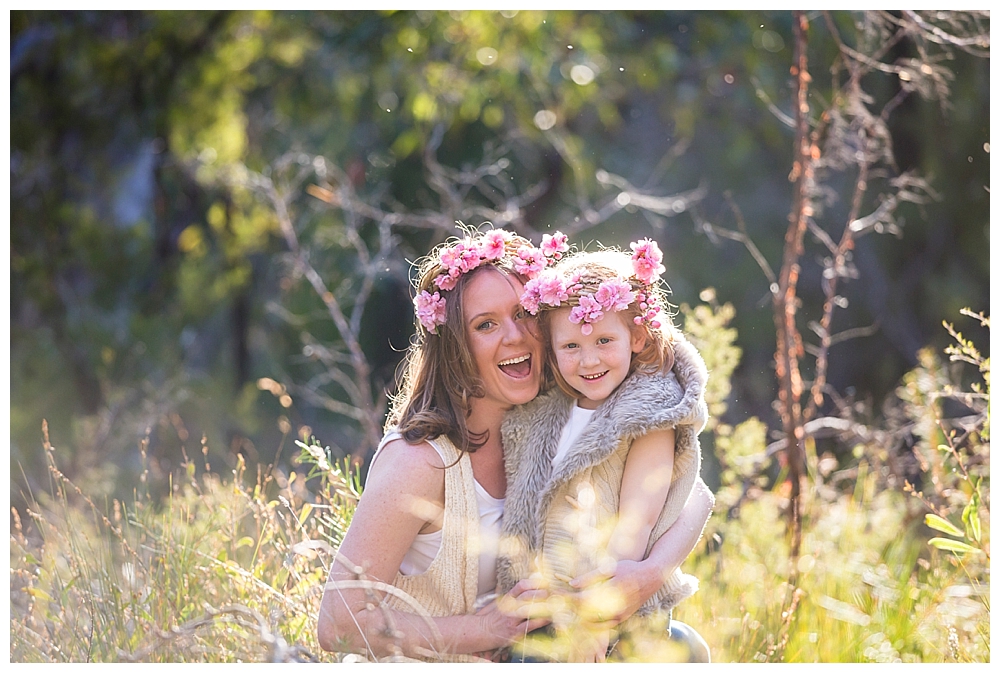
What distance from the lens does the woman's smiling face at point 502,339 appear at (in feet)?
8.00

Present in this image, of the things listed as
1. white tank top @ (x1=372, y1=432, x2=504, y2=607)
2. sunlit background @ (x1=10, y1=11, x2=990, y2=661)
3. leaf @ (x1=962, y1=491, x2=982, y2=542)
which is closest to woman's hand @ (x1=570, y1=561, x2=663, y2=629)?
white tank top @ (x1=372, y1=432, x2=504, y2=607)

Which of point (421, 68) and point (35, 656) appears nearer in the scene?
point (35, 656)

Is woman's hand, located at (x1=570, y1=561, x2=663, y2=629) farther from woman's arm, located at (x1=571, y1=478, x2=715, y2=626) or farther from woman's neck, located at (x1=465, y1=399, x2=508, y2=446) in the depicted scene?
woman's neck, located at (x1=465, y1=399, x2=508, y2=446)

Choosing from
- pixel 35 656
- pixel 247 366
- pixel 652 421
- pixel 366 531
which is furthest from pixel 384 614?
pixel 247 366

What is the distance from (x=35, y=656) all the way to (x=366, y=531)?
1299mm

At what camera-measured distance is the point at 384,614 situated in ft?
7.36

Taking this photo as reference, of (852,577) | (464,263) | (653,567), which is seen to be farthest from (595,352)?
(852,577)

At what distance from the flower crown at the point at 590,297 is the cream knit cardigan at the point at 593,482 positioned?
0.60 ft

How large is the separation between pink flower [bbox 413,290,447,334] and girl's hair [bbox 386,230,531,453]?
0.01 meters

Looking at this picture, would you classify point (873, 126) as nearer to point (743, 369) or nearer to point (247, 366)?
point (743, 369)

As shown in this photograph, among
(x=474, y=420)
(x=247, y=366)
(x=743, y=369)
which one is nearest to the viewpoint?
(x=474, y=420)

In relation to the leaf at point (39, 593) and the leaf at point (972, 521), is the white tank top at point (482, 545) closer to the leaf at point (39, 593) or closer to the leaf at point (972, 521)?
the leaf at point (39, 593)

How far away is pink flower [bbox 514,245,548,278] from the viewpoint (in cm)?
248

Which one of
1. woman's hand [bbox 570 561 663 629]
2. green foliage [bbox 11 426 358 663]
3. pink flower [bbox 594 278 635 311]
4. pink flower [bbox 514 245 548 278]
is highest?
pink flower [bbox 514 245 548 278]
